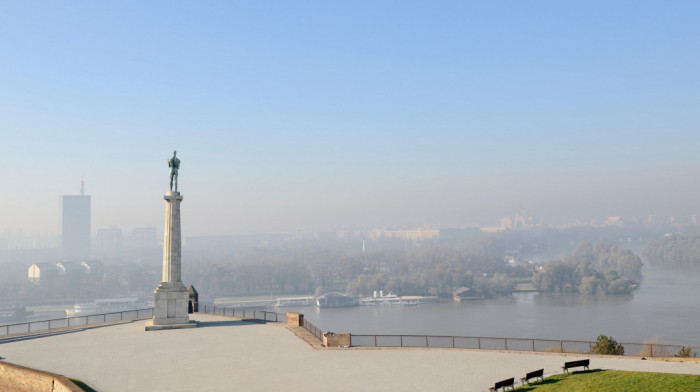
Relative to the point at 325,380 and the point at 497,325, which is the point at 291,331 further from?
the point at 497,325

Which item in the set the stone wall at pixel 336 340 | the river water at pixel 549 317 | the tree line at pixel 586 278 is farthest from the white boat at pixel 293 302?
the stone wall at pixel 336 340

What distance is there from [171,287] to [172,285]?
0.52 ft

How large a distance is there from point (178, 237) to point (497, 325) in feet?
177

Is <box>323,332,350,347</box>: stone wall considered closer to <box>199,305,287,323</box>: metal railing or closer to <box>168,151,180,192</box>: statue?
<box>199,305,287,323</box>: metal railing

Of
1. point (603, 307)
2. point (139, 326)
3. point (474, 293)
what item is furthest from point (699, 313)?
point (139, 326)

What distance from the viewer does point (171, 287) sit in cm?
3167

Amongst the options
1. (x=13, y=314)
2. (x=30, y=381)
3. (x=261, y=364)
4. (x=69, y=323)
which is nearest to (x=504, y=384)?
(x=261, y=364)

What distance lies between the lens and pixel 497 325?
244 feet

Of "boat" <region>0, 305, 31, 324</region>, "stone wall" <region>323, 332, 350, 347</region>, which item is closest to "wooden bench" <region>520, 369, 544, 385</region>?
"stone wall" <region>323, 332, 350, 347</region>

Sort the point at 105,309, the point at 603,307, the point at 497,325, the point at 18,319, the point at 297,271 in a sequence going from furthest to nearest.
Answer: the point at 297,271
the point at 105,309
the point at 18,319
the point at 603,307
the point at 497,325

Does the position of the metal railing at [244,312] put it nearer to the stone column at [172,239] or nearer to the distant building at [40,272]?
the stone column at [172,239]

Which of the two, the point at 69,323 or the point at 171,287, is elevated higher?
the point at 171,287

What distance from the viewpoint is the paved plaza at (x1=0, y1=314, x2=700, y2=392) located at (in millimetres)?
19141

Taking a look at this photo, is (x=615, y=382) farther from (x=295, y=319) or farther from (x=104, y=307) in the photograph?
(x=104, y=307)
